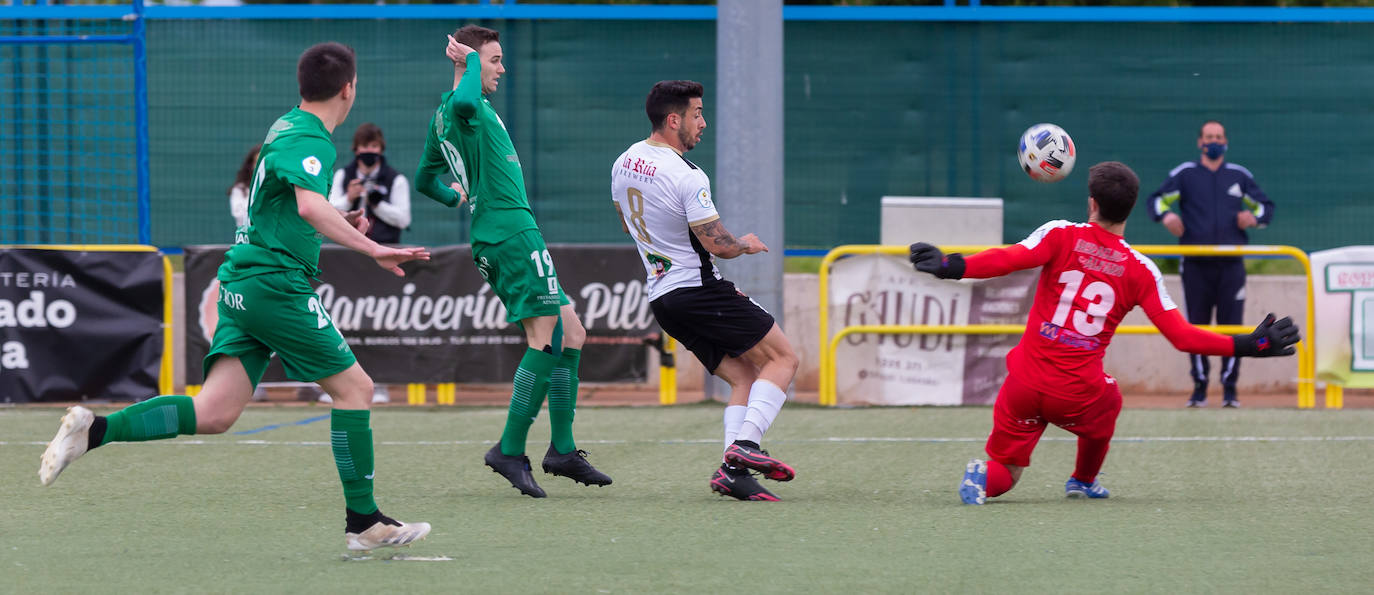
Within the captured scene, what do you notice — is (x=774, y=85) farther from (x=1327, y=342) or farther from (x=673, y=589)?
(x=673, y=589)

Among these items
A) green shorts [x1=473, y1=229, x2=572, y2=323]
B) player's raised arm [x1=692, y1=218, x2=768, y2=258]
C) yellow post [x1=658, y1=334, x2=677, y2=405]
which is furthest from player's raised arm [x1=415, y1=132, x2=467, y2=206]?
yellow post [x1=658, y1=334, x2=677, y2=405]

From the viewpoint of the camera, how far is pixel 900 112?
518 inches

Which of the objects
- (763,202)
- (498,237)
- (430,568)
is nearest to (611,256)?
(763,202)

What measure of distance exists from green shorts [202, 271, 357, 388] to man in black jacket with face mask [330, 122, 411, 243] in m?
6.23

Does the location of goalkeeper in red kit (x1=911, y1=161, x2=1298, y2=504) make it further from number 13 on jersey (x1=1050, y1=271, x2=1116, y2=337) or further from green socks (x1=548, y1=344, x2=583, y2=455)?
green socks (x1=548, y1=344, x2=583, y2=455)

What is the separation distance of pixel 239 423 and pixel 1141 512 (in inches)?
232

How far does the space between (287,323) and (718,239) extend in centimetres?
203

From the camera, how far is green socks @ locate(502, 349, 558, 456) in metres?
6.86

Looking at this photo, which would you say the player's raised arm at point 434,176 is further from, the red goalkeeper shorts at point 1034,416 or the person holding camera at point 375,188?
the person holding camera at point 375,188

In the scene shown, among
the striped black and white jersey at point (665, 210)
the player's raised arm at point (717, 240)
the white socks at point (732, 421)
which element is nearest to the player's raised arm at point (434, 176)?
the striped black and white jersey at point (665, 210)

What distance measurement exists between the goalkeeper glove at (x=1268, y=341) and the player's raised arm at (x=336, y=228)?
121 inches

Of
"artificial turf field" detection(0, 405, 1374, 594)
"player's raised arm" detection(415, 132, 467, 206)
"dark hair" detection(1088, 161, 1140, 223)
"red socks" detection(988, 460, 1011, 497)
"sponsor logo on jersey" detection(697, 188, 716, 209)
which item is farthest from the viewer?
"player's raised arm" detection(415, 132, 467, 206)

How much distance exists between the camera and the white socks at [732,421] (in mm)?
6899

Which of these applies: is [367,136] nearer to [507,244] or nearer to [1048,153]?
[507,244]
